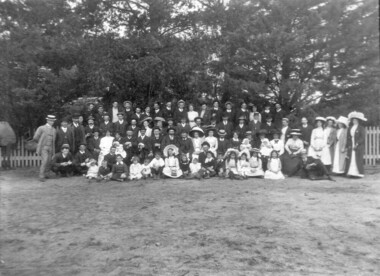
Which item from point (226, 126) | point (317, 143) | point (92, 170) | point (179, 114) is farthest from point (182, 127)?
point (317, 143)

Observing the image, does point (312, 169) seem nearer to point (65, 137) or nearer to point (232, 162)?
point (232, 162)

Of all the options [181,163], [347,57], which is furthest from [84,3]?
[347,57]

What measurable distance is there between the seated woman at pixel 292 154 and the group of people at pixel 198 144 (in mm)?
26

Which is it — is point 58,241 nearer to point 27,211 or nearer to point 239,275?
point 27,211

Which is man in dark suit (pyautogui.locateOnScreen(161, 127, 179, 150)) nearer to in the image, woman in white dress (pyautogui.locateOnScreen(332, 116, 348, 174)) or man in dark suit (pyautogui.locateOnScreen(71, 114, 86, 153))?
man in dark suit (pyautogui.locateOnScreen(71, 114, 86, 153))

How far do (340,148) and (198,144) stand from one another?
3840 millimetres

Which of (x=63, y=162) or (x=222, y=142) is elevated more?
(x=222, y=142)

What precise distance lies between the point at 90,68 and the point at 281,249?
9765 mm

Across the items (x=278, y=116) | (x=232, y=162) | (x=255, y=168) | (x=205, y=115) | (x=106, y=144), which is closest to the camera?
(x=255, y=168)

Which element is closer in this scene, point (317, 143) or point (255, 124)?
point (317, 143)

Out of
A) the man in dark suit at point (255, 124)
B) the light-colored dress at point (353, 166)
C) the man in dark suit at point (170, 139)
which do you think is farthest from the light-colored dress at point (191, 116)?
the light-colored dress at point (353, 166)

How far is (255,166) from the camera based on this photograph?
35.6 feet

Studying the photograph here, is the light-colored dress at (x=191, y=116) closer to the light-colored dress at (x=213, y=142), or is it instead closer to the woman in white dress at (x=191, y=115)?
the woman in white dress at (x=191, y=115)

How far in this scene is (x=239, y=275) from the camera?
13.8 feet
